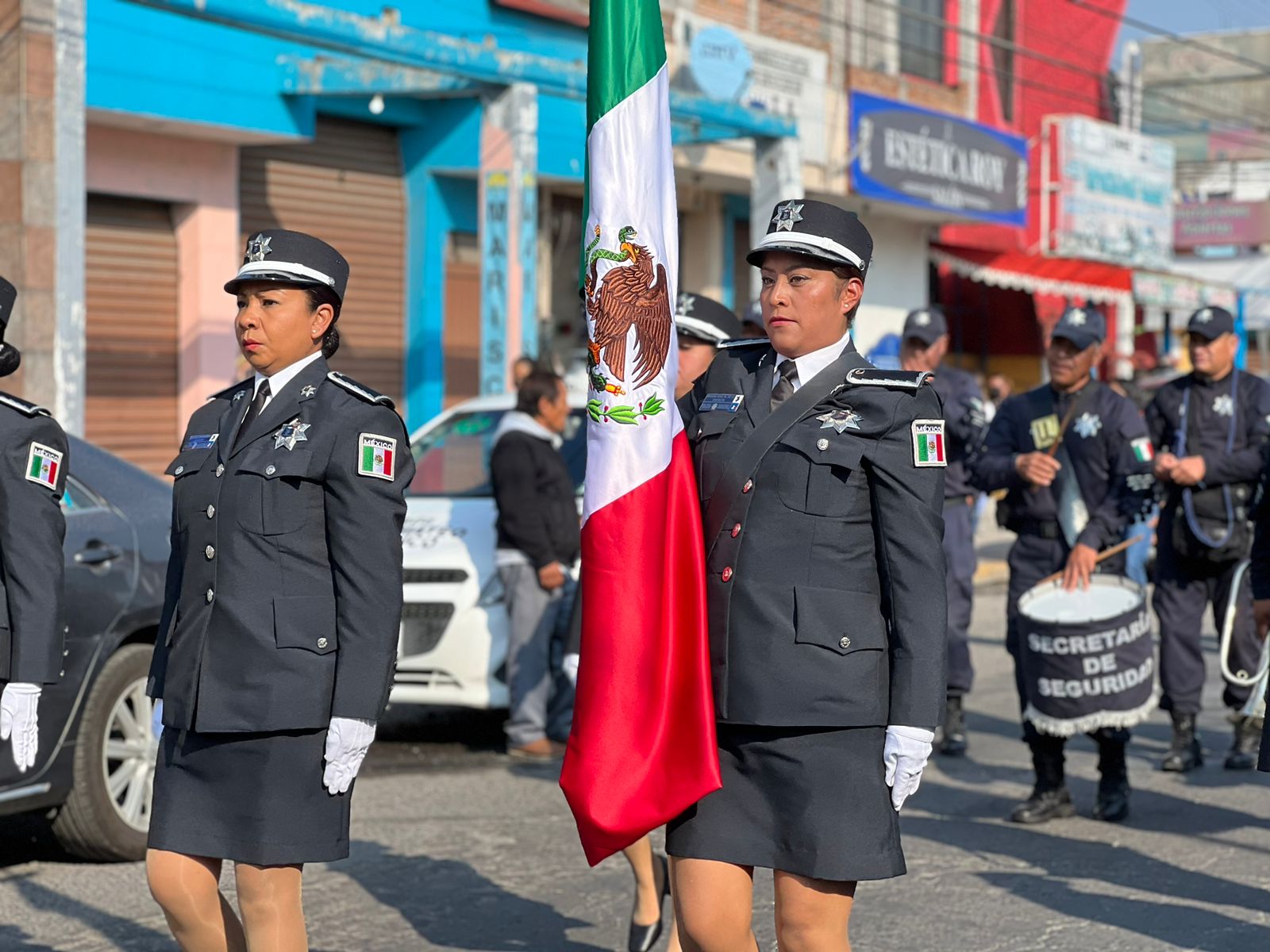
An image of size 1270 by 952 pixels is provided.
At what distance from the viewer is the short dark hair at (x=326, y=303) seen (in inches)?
171

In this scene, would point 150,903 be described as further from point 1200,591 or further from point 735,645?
point 1200,591

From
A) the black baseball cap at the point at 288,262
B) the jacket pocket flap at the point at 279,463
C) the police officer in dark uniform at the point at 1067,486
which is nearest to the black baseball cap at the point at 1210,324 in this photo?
the police officer in dark uniform at the point at 1067,486

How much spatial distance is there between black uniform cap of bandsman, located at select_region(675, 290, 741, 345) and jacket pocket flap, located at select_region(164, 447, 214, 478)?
5.94ft

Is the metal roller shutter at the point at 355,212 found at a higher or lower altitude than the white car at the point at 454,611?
higher

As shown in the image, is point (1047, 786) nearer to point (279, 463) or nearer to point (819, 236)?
point (819, 236)

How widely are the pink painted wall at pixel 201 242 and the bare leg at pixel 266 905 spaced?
12094 mm

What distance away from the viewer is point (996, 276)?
1089 inches

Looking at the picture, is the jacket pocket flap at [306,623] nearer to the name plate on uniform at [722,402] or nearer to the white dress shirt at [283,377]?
the white dress shirt at [283,377]

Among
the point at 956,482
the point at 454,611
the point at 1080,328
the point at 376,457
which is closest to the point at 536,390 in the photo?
the point at 454,611

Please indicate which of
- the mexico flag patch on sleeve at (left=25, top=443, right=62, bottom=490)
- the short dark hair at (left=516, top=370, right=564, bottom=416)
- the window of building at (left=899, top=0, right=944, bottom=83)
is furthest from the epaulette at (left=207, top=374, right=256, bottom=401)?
the window of building at (left=899, top=0, right=944, bottom=83)

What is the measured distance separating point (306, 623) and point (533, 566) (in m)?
4.99

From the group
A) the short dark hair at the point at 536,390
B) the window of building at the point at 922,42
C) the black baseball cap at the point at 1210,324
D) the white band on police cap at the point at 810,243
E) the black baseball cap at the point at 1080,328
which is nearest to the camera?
the white band on police cap at the point at 810,243

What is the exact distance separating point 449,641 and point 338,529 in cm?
514

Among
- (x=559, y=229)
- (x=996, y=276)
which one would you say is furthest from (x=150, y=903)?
(x=996, y=276)
